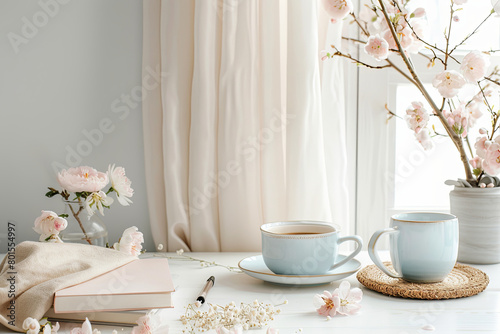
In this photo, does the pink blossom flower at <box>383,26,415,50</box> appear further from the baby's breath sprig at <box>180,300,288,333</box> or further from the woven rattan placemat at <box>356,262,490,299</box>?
the baby's breath sprig at <box>180,300,288,333</box>

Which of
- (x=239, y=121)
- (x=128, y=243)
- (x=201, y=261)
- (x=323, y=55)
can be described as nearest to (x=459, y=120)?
(x=323, y=55)

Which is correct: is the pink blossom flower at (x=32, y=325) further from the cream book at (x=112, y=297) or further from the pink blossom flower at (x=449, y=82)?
the pink blossom flower at (x=449, y=82)

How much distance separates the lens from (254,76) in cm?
129

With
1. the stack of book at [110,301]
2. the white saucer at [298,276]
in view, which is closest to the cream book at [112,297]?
the stack of book at [110,301]

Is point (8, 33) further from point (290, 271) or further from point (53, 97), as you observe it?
point (290, 271)

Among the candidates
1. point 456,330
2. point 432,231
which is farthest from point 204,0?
point 456,330

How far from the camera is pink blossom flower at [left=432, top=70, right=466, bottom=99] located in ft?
3.43

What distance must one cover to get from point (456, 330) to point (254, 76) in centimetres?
72

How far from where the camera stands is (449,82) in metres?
1.05

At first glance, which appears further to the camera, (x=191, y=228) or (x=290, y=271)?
(x=191, y=228)

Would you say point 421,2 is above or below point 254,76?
above

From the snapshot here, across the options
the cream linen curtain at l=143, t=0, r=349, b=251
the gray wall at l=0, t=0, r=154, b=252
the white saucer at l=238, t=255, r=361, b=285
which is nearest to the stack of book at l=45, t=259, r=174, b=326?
the white saucer at l=238, t=255, r=361, b=285

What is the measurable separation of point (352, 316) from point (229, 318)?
0.18m

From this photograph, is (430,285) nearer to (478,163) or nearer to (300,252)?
(300,252)
